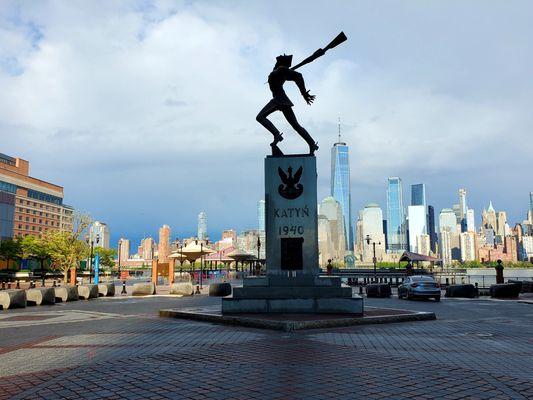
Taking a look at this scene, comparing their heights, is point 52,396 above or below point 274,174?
below

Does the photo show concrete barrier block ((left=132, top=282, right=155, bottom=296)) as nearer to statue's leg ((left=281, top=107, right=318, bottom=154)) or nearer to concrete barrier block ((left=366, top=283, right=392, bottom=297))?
concrete barrier block ((left=366, top=283, right=392, bottom=297))

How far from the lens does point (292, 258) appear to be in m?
14.5

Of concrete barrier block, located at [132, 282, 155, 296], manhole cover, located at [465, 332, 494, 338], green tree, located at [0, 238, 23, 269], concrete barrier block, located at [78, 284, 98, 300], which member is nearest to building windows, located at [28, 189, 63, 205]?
green tree, located at [0, 238, 23, 269]

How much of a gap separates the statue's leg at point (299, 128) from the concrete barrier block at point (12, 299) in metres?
14.5

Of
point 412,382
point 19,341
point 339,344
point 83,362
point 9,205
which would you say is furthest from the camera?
point 9,205

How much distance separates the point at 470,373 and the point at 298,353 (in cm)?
287

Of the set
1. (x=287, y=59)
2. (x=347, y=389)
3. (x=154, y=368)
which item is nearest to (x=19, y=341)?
(x=154, y=368)

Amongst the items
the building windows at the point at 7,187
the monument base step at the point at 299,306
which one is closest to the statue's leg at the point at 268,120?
the monument base step at the point at 299,306

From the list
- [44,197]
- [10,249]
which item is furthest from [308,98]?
[44,197]

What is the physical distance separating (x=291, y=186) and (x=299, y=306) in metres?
3.90

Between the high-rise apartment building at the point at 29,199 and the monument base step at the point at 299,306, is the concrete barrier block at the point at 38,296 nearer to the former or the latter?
the monument base step at the point at 299,306

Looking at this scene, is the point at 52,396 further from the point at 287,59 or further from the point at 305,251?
the point at 287,59

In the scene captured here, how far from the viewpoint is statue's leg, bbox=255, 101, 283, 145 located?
1547cm

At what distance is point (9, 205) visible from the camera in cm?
9925
